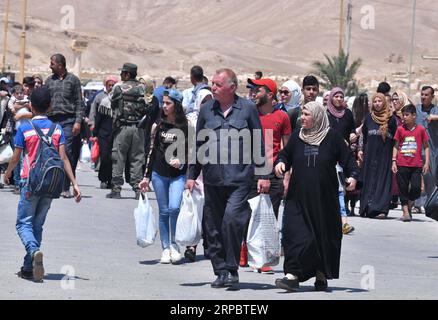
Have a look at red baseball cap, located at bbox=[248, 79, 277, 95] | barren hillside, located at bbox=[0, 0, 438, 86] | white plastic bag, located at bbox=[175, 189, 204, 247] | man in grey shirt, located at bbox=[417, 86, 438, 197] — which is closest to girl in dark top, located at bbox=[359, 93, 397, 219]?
man in grey shirt, located at bbox=[417, 86, 438, 197]

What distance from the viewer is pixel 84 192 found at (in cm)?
2077

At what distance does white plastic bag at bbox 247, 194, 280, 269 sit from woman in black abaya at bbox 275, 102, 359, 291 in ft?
0.85

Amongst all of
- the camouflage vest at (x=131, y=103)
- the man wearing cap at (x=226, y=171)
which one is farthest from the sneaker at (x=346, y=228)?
the man wearing cap at (x=226, y=171)

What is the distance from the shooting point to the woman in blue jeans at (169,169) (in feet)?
41.0

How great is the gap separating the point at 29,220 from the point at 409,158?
953 centimetres

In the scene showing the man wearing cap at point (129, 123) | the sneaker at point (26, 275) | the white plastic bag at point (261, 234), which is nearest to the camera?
the sneaker at point (26, 275)

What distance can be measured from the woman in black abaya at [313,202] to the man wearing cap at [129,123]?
800cm

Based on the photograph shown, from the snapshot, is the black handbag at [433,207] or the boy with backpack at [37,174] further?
the black handbag at [433,207]

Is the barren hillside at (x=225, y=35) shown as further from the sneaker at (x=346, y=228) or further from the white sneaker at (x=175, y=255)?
the white sneaker at (x=175, y=255)

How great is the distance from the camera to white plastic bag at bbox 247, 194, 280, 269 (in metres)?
11.0

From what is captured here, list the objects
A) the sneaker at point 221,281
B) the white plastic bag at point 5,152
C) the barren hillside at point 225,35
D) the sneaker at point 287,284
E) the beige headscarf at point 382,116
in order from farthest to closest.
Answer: the barren hillside at point 225,35
the white plastic bag at point 5,152
the beige headscarf at point 382,116
the sneaker at point 221,281
the sneaker at point 287,284

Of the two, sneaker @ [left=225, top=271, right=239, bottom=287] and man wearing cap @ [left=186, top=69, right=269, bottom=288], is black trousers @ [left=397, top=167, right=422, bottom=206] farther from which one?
sneaker @ [left=225, top=271, right=239, bottom=287]

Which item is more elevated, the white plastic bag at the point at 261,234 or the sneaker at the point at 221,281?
the white plastic bag at the point at 261,234

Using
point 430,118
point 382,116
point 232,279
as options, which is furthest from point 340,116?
point 232,279
